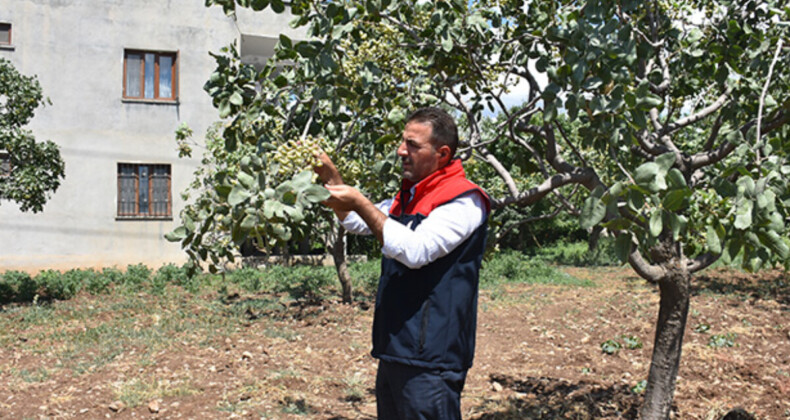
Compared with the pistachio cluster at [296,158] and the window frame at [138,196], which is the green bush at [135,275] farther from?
the pistachio cluster at [296,158]

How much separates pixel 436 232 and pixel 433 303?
300 mm

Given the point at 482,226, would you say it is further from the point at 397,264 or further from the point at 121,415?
the point at 121,415

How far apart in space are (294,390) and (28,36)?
11.4m

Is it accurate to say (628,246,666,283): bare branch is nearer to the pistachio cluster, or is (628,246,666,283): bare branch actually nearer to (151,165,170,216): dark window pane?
the pistachio cluster

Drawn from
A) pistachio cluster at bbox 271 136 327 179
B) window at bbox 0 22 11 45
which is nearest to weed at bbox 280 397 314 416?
pistachio cluster at bbox 271 136 327 179

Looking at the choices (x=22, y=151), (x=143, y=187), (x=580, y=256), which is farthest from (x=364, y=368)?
(x=580, y=256)

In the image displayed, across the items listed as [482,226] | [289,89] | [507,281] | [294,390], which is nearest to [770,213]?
[482,226]

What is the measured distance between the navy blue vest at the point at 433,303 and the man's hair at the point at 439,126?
0.41ft

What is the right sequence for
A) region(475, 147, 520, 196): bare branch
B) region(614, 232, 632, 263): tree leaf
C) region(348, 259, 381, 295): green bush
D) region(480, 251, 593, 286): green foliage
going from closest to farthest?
region(614, 232, 632, 263): tree leaf → region(475, 147, 520, 196): bare branch → region(348, 259, 381, 295): green bush → region(480, 251, 593, 286): green foliage

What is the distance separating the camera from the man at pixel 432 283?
262 centimetres

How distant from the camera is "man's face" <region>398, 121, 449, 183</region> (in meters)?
2.78

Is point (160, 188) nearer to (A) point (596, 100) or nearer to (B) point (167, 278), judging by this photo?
(B) point (167, 278)

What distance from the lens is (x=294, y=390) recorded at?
597 cm

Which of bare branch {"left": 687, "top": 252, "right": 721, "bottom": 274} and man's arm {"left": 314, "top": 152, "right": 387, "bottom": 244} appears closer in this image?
man's arm {"left": 314, "top": 152, "right": 387, "bottom": 244}
